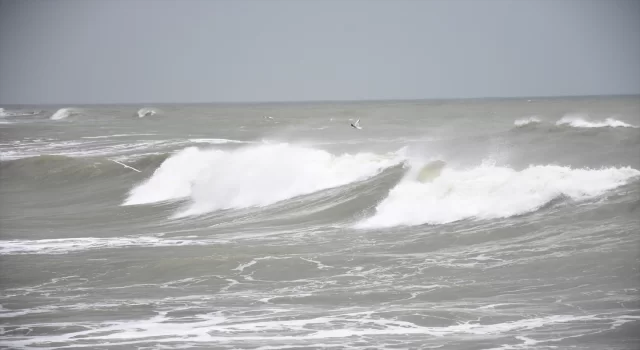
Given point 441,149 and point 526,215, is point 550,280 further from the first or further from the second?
point 441,149

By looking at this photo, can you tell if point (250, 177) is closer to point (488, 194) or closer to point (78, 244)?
point (488, 194)

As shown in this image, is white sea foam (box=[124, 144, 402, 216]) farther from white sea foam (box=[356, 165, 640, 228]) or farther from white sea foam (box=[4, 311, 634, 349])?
white sea foam (box=[4, 311, 634, 349])

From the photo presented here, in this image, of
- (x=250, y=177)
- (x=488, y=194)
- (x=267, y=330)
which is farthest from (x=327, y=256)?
(x=250, y=177)

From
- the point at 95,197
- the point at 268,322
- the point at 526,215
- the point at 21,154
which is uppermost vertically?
the point at 21,154

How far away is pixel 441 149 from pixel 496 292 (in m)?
20.8

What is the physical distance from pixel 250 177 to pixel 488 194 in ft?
27.5

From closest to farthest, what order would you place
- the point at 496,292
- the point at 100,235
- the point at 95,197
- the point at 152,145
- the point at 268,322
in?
the point at 268,322 → the point at 496,292 → the point at 100,235 → the point at 95,197 → the point at 152,145

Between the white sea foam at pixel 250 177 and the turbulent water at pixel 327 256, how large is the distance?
103 mm

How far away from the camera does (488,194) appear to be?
1633cm

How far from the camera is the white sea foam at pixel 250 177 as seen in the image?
20.6 m

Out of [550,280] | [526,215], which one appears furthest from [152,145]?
[550,280]

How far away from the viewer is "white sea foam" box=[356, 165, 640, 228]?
1554 cm

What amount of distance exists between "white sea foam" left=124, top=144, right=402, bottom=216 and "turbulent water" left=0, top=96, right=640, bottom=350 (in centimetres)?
10

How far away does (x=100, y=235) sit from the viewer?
51.5 feet
